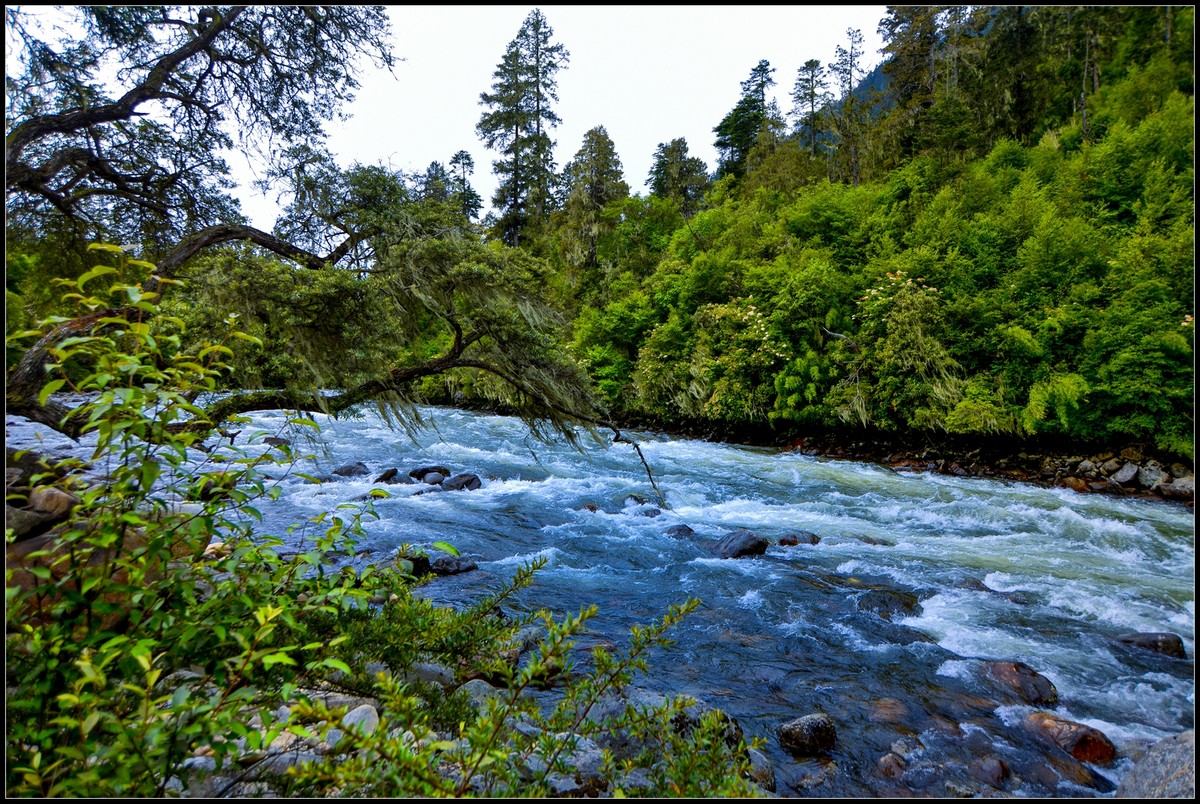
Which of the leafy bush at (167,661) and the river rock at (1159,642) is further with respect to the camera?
the river rock at (1159,642)

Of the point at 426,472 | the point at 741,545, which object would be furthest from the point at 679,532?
the point at 426,472

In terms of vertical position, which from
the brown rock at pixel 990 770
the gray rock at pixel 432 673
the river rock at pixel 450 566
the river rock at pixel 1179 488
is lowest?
the river rock at pixel 1179 488

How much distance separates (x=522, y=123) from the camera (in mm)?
31375

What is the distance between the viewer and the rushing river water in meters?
4.29

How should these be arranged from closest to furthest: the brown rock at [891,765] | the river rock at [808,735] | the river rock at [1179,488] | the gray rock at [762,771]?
the gray rock at [762,771] → the brown rock at [891,765] → the river rock at [808,735] → the river rock at [1179,488]

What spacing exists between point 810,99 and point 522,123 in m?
20.7

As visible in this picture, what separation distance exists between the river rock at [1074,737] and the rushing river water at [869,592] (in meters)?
0.09

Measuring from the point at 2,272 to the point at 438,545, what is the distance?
2.00 meters

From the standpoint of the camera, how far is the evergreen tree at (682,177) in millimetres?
36250

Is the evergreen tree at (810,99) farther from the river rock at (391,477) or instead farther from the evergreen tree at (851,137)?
the river rock at (391,477)

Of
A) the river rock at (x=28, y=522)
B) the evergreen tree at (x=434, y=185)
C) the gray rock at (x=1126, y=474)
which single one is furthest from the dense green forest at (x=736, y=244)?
the river rock at (x=28, y=522)

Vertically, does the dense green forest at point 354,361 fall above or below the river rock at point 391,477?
above

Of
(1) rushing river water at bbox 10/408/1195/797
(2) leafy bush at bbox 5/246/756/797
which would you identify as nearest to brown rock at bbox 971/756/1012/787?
(1) rushing river water at bbox 10/408/1195/797

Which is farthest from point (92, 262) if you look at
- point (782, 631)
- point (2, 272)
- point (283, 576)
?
point (782, 631)
